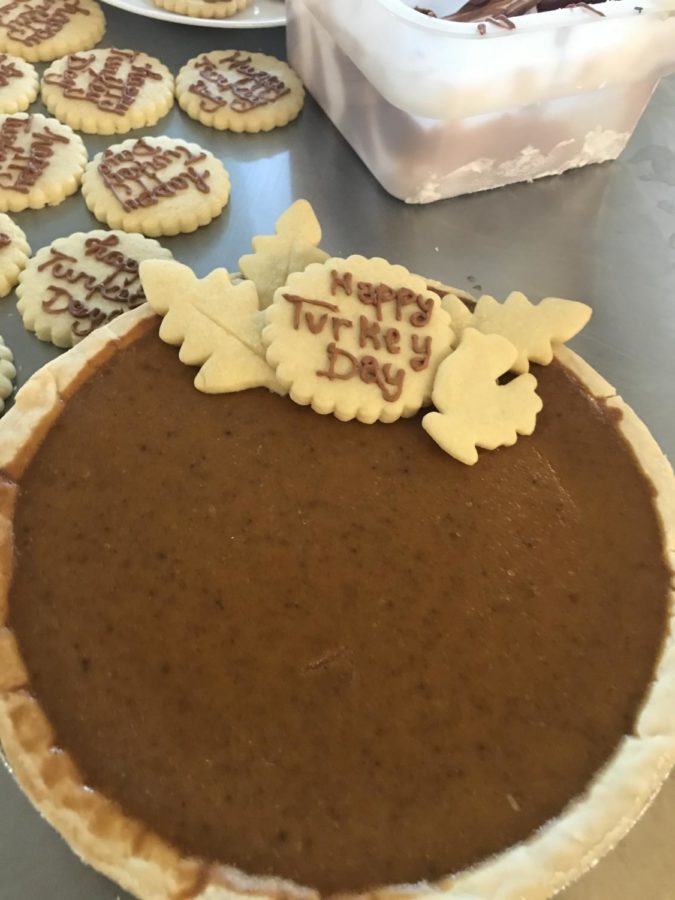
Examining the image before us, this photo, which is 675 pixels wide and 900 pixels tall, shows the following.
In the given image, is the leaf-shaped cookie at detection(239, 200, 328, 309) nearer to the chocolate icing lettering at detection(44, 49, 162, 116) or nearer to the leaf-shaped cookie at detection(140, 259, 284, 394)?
the leaf-shaped cookie at detection(140, 259, 284, 394)

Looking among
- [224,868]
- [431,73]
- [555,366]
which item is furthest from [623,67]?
[224,868]

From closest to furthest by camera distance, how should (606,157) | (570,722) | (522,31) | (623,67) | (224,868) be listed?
(224,868) → (570,722) → (522,31) → (623,67) → (606,157)

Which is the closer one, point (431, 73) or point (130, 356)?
point (130, 356)

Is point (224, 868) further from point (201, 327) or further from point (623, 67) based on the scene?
point (623, 67)

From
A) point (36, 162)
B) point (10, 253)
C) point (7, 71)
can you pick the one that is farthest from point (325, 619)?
point (7, 71)

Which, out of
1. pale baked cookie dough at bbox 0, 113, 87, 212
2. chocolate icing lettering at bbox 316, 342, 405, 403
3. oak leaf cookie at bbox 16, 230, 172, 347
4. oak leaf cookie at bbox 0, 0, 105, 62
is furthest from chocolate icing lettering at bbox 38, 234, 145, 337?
oak leaf cookie at bbox 0, 0, 105, 62

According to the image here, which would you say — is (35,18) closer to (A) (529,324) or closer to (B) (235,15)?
(B) (235,15)

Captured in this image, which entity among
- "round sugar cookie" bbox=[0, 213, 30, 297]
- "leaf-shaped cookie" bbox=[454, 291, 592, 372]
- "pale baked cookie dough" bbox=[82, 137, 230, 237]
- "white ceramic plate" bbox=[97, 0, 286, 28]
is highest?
"white ceramic plate" bbox=[97, 0, 286, 28]
